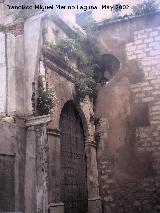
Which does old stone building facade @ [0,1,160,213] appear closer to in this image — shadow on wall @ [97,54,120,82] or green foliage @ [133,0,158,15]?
shadow on wall @ [97,54,120,82]

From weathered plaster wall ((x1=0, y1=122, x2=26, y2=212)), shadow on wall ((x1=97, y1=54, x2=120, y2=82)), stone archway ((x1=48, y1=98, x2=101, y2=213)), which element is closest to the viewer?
weathered plaster wall ((x1=0, y1=122, x2=26, y2=212))

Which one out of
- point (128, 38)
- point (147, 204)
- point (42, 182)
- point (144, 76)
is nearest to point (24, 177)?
point (42, 182)

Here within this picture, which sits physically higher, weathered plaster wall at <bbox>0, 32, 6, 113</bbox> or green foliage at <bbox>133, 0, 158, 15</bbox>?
green foliage at <bbox>133, 0, 158, 15</bbox>

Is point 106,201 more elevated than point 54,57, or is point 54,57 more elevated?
point 54,57

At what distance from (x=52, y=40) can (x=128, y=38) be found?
3233 millimetres

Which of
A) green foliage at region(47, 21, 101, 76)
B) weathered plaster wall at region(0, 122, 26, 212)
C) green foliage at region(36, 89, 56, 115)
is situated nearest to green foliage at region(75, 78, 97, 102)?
green foliage at region(47, 21, 101, 76)

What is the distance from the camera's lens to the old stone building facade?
7.03m

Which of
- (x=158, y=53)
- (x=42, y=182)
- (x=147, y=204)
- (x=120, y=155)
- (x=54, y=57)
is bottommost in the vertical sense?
(x=147, y=204)

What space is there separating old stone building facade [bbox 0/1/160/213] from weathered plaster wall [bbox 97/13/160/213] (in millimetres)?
29

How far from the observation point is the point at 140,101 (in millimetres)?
10836

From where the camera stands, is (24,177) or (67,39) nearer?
(24,177)

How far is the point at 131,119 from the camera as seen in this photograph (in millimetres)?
10742

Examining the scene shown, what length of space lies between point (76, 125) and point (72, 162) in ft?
3.90

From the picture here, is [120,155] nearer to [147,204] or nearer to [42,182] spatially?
[147,204]
